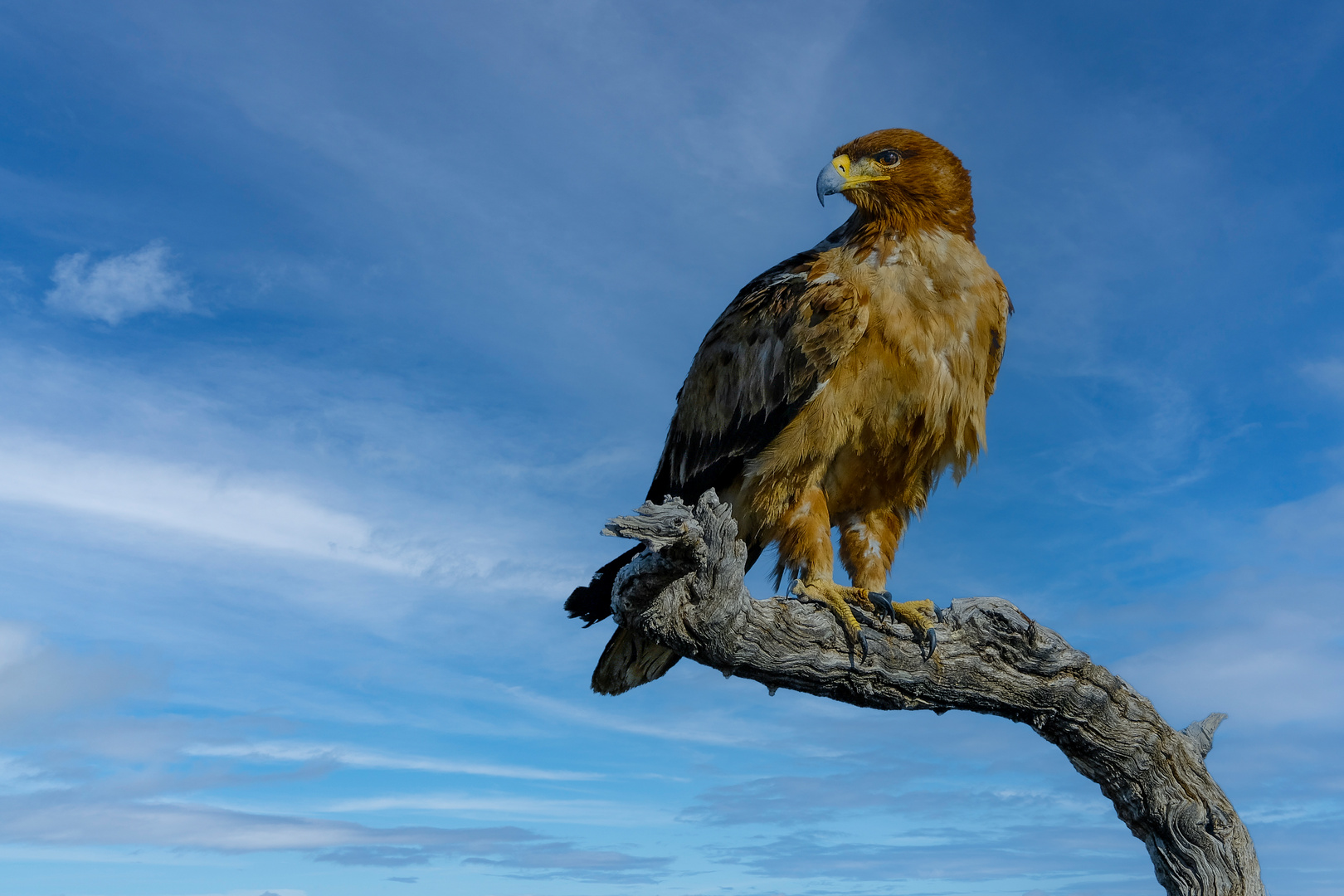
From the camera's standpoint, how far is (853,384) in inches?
233

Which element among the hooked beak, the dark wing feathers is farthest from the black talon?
the hooked beak

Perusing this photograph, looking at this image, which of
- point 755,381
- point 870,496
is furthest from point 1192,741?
point 755,381

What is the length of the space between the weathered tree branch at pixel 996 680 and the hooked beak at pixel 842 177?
2.79m

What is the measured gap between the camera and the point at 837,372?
19.4ft

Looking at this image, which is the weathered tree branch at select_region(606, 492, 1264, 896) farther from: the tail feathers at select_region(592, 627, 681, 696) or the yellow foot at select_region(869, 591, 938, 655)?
the tail feathers at select_region(592, 627, 681, 696)

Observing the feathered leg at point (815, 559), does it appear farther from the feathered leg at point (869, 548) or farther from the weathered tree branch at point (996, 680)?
the feathered leg at point (869, 548)

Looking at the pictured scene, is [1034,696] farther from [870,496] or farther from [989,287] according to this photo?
[989,287]

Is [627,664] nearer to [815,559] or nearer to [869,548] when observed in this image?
[815,559]

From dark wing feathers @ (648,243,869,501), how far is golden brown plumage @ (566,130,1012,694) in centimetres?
1

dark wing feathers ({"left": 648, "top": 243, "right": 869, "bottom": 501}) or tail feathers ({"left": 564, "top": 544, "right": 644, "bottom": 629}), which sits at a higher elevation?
dark wing feathers ({"left": 648, "top": 243, "right": 869, "bottom": 501})

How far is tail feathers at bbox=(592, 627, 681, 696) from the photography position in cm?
662

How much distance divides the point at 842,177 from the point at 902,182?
40 centimetres

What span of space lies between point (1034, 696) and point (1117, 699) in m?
0.57

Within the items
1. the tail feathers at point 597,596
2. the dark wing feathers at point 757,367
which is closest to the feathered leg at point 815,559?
the dark wing feathers at point 757,367
